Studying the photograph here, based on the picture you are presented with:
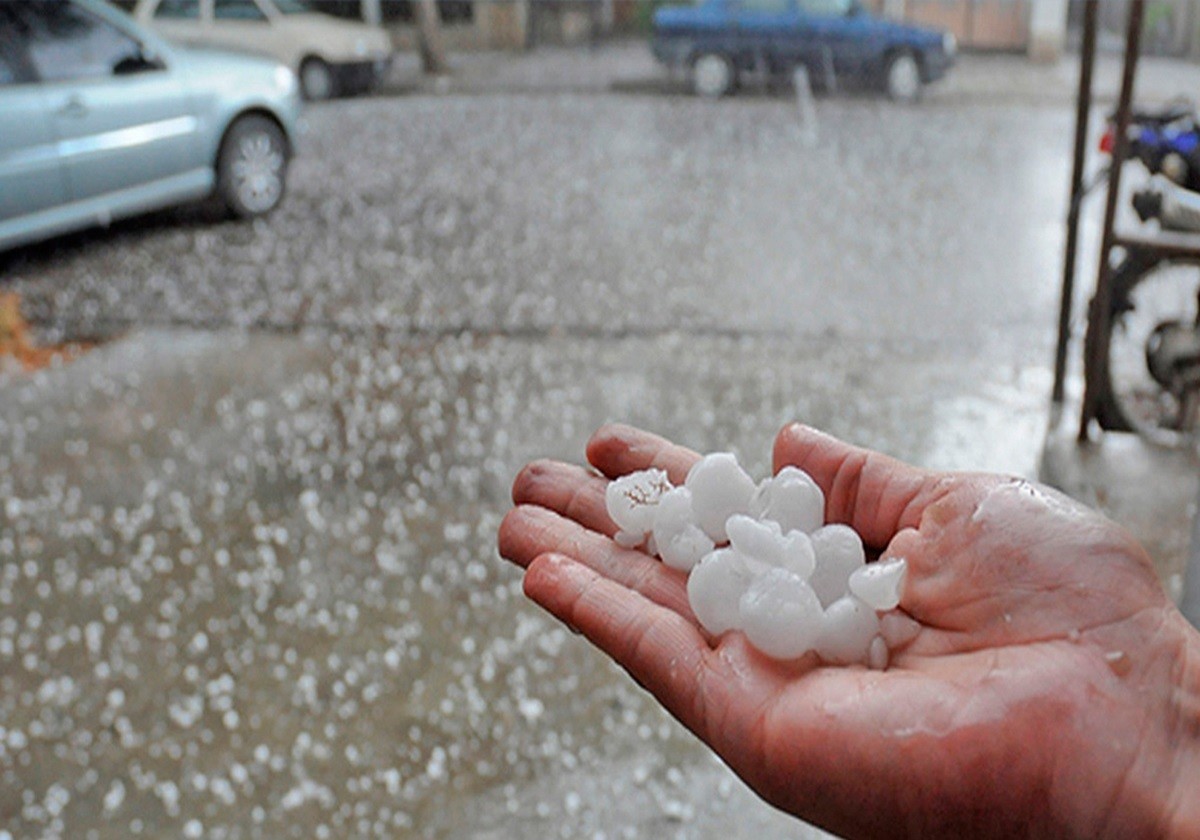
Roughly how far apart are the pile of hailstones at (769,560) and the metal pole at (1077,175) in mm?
2818

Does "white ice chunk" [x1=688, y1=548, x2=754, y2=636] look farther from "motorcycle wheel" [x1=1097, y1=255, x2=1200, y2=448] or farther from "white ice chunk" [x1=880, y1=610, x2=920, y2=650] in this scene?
"motorcycle wheel" [x1=1097, y1=255, x2=1200, y2=448]

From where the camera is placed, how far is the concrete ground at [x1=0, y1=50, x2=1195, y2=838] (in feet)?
9.71

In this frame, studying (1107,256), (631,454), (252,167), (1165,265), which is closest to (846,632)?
(631,454)

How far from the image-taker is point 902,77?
13.2 m

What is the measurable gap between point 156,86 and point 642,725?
585 cm

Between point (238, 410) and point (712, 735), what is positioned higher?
point (712, 735)

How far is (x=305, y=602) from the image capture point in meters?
3.63

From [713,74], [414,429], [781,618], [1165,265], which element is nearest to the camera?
[781,618]

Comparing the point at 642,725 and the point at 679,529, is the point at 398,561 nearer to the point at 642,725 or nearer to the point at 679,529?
the point at 642,725

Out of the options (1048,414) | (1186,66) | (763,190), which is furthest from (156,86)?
(1186,66)

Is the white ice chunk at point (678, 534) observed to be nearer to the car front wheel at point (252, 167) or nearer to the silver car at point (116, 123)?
the silver car at point (116, 123)

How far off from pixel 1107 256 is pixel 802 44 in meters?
9.49

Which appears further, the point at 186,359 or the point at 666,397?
the point at 186,359

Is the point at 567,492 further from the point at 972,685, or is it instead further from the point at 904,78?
the point at 904,78
